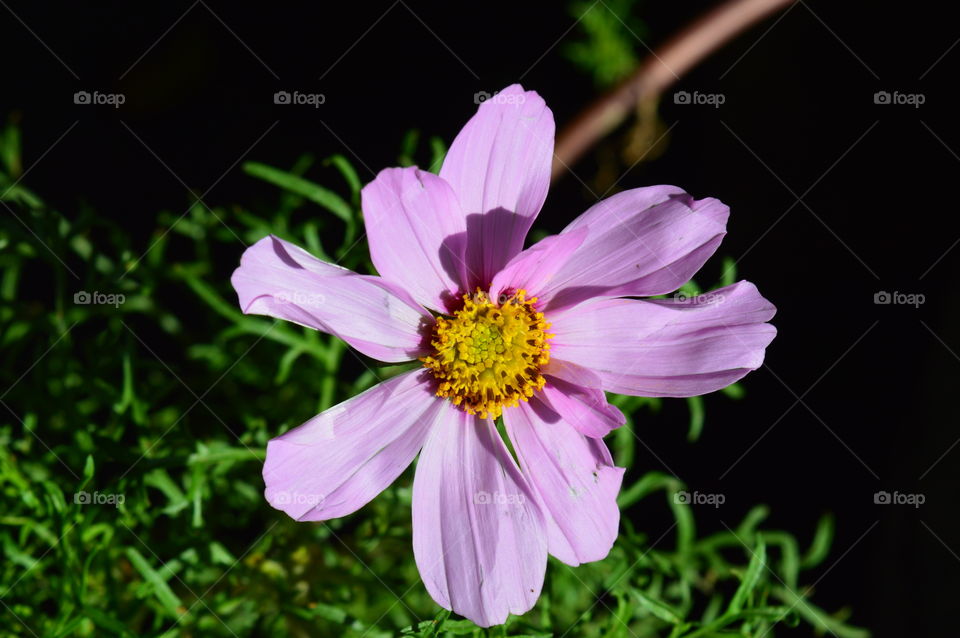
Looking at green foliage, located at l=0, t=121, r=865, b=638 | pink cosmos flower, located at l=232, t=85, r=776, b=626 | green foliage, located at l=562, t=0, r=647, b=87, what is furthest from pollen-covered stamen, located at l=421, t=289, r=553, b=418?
green foliage, located at l=562, t=0, r=647, b=87

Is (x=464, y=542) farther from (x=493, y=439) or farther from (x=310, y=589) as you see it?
(x=310, y=589)

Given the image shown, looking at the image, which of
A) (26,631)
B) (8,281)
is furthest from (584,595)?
(8,281)

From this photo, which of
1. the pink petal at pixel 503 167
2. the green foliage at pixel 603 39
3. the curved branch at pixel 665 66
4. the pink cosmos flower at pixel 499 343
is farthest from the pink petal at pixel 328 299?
the green foliage at pixel 603 39

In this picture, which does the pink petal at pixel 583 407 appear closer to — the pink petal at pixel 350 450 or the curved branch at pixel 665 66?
the pink petal at pixel 350 450

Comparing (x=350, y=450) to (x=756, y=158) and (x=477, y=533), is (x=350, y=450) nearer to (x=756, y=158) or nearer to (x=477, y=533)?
(x=477, y=533)

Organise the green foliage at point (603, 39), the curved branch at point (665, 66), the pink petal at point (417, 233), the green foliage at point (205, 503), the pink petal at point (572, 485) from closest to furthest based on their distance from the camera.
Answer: the pink petal at point (417, 233) < the pink petal at point (572, 485) < the green foliage at point (205, 503) < the curved branch at point (665, 66) < the green foliage at point (603, 39)

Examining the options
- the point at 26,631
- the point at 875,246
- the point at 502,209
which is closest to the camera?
the point at 502,209

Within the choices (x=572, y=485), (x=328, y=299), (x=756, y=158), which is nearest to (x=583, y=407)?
(x=572, y=485)
